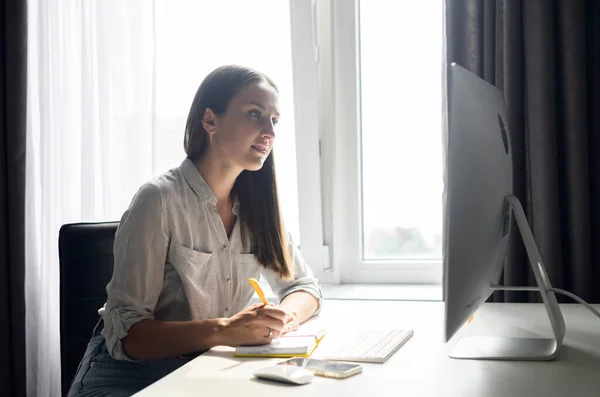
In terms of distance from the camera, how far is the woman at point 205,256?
1.43m

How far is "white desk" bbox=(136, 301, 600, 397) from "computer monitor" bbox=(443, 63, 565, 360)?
5 cm

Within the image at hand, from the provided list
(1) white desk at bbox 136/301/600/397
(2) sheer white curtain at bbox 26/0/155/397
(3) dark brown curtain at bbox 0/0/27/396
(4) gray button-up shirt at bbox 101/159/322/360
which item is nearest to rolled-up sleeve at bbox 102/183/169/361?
(4) gray button-up shirt at bbox 101/159/322/360

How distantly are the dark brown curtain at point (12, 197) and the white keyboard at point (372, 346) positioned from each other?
1514 millimetres

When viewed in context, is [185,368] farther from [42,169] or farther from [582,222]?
[42,169]

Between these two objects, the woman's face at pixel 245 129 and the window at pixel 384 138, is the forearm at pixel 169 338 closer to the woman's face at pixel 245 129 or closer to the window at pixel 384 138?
the woman's face at pixel 245 129

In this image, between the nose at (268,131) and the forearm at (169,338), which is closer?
the forearm at (169,338)

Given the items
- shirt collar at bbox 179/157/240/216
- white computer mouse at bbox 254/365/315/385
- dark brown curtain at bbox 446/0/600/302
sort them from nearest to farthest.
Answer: white computer mouse at bbox 254/365/315/385 < shirt collar at bbox 179/157/240/216 < dark brown curtain at bbox 446/0/600/302

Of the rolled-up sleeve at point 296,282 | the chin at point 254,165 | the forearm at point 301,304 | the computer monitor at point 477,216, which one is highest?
the chin at point 254,165

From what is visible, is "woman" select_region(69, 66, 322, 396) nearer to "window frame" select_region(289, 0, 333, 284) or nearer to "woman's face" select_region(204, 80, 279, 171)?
"woman's face" select_region(204, 80, 279, 171)

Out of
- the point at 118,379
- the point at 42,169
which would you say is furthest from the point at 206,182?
the point at 42,169

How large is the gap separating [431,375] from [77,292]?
1055 mm

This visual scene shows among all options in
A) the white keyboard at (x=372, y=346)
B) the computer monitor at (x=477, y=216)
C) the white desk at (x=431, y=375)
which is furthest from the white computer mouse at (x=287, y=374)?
the computer monitor at (x=477, y=216)

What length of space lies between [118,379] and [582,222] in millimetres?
1317

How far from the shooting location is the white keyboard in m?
1.21
